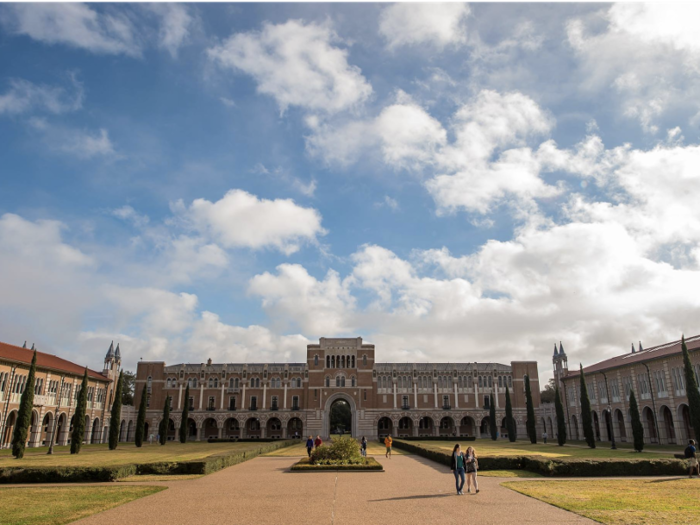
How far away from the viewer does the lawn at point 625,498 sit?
13000 mm

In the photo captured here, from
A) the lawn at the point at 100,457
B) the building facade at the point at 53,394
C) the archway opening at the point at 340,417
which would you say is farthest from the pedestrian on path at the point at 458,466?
the archway opening at the point at 340,417

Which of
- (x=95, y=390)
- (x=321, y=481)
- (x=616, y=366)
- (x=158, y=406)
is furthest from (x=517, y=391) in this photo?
(x=321, y=481)

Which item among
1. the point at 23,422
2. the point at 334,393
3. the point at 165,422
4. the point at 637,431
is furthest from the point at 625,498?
the point at 334,393

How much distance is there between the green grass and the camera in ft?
43.0

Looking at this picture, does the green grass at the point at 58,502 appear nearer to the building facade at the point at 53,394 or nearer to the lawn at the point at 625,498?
A: the lawn at the point at 625,498

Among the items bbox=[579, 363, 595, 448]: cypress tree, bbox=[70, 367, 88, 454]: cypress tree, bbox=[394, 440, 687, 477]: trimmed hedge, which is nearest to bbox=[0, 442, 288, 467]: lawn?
bbox=[70, 367, 88, 454]: cypress tree

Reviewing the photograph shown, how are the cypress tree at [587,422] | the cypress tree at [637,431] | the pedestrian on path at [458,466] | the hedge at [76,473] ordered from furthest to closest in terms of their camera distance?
the cypress tree at [587,422] < the cypress tree at [637,431] < the hedge at [76,473] < the pedestrian on path at [458,466]

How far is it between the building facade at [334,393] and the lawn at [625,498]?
183 ft

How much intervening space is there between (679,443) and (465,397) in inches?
1313

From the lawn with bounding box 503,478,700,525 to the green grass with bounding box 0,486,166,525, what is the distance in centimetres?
1297

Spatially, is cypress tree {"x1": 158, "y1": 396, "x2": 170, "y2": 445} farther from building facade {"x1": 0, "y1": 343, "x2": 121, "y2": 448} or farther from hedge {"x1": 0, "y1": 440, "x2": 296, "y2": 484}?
hedge {"x1": 0, "y1": 440, "x2": 296, "y2": 484}

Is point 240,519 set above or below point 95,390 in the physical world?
below

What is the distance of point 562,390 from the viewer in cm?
7269

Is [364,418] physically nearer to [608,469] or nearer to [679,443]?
[679,443]
